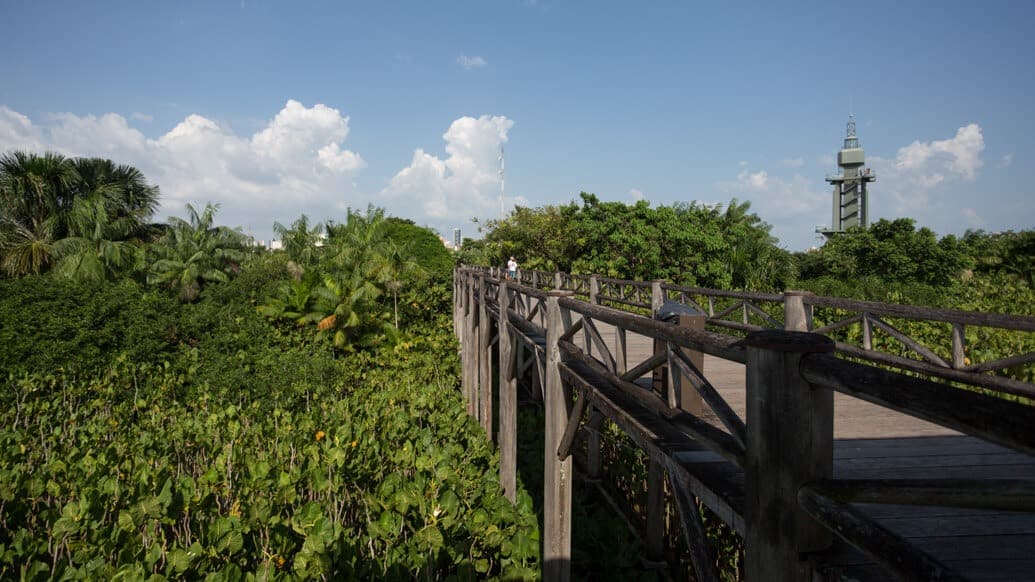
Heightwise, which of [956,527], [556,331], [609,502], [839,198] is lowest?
[609,502]

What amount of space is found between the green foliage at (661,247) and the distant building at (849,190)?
2609 inches

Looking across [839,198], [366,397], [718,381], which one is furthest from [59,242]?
[839,198]

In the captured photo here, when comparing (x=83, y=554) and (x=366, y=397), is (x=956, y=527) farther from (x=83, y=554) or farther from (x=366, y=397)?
(x=366, y=397)

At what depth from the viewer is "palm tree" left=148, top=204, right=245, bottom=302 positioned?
2411 centimetres

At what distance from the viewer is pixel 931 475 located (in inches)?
121

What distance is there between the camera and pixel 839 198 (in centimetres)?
9244

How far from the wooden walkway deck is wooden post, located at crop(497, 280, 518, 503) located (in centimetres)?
288

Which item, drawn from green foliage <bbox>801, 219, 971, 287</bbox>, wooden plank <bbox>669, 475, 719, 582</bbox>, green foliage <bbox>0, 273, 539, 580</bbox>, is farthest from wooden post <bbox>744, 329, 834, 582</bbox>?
green foliage <bbox>801, 219, 971, 287</bbox>

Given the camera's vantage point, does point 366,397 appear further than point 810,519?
Yes

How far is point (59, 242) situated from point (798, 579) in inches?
988

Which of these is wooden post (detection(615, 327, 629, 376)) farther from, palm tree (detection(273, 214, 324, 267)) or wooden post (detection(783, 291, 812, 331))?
palm tree (detection(273, 214, 324, 267))

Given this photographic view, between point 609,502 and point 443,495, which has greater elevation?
point 443,495

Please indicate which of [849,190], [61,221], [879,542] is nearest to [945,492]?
→ [879,542]

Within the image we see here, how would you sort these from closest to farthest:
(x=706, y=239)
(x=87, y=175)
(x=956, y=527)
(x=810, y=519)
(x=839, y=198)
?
1. (x=810, y=519)
2. (x=956, y=527)
3. (x=87, y=175)
4. (x=706, y=239)
5. (x=839, y=198)
